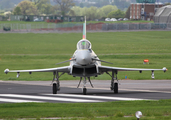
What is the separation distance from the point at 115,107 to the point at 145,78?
597 inches

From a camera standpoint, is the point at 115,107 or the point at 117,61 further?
the point at 117,61

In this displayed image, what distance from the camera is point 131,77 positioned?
29188mm

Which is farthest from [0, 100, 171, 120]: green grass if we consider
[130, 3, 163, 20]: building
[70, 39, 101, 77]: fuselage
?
[130, 3, 163, 20]: building

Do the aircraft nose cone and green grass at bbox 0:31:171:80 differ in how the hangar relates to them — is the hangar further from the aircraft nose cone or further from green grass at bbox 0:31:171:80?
the aircraft nose cone

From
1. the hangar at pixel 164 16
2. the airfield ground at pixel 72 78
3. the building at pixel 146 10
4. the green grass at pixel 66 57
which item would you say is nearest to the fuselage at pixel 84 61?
the airfield ground at pixel 72 78

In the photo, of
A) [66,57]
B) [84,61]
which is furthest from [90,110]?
[66,57]

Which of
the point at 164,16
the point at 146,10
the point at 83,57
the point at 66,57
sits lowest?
the point at 66,57

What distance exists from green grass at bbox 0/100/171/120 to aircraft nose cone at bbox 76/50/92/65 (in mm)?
3769

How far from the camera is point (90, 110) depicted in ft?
42.2

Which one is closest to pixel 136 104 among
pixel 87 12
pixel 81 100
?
pixel 81 100

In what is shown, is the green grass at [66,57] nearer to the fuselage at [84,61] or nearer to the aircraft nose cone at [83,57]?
the fuselage at [84,61]

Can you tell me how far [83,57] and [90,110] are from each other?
208 inches

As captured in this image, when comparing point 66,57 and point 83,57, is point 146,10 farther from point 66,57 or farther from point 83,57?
point 83,57

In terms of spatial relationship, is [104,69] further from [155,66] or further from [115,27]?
[115,27]
